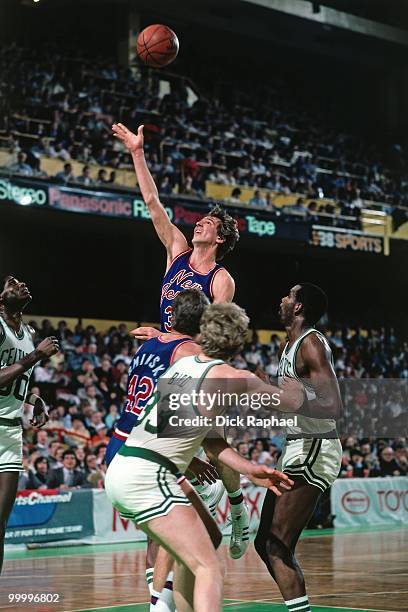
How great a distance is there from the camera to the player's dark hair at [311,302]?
7176 mm

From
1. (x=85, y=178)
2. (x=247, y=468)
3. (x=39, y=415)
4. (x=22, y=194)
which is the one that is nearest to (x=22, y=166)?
(x=22, y=194)

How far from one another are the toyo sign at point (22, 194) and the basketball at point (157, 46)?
29.2 ft

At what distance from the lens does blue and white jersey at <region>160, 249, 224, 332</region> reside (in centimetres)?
781

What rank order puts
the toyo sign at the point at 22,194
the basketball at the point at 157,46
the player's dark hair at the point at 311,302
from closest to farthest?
the player's dark hair at the point at 311,302 < the basketball at the point at 157,46 < the toyo sign at the point at 22,194

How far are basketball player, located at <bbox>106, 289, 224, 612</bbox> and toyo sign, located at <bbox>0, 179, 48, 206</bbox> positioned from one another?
41.5ft

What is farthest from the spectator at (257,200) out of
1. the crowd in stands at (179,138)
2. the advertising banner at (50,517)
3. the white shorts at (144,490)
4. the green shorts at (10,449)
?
the white shorts at (144,490)

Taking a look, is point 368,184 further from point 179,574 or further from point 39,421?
point 179,574

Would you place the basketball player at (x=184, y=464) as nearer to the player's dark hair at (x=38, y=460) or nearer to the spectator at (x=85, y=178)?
the player's dark hair at (x=38, y=460)

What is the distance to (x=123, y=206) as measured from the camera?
2027 cm

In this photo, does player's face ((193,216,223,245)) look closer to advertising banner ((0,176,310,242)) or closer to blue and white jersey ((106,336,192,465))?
blue and white jersey ((106,336,192,465))

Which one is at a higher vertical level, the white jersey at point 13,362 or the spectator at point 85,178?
the spectator at point 85,178

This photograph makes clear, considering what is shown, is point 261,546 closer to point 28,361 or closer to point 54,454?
point 28,361

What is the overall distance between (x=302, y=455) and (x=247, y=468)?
1.66 metres

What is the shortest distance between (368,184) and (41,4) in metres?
10.4
